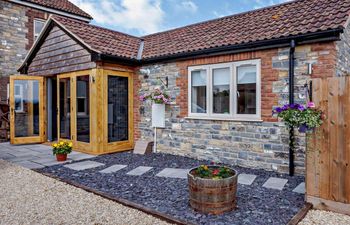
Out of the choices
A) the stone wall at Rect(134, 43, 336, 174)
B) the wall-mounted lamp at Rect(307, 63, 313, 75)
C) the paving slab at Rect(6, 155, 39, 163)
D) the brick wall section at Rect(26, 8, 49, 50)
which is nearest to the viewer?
the wall-mounted lamp at Rect(307, 63, 313, 75)

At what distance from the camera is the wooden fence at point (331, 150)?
3.65 meters

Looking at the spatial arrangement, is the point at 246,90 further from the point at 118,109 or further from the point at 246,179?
the point at 118,109

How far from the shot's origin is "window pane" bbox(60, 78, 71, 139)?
29.7 feet

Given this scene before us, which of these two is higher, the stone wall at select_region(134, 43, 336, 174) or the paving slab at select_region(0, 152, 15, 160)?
the stone wall at select_region(134, 43, 336, 174)

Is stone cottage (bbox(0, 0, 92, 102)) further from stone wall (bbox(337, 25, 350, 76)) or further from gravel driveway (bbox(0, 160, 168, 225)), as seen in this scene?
stone wall (bbox(337, 25, 350, 76))

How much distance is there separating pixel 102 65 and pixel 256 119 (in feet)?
15.5

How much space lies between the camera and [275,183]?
5.14 metres

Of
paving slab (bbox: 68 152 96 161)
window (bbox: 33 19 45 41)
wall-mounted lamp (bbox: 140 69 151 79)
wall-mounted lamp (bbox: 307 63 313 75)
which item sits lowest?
paving slab (bbox: 68 152 96 161)

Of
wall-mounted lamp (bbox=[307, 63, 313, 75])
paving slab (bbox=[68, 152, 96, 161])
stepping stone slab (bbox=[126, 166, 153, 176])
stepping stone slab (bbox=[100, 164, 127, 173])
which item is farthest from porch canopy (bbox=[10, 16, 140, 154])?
wall-mounted lamp (bbox=[307, 63, 313, 75])

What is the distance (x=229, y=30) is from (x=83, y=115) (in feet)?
17.1

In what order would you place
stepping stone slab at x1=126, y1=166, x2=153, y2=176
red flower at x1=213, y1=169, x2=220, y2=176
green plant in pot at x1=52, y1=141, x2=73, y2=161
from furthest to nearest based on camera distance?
green plant in pot at x1=52, y1=141, x2=73, y2=161 → stepping stone slab at x1=126, y1=166, x2=153, y2=176 → red flower at x1=213, y1=169, x2=220, y2=176

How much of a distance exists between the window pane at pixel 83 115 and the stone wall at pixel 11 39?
5621 mm

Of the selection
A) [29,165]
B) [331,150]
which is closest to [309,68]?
[331,150]

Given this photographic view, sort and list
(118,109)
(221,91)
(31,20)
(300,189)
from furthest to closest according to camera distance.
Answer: (31,20), (118,109), (221,91), (300,189)
